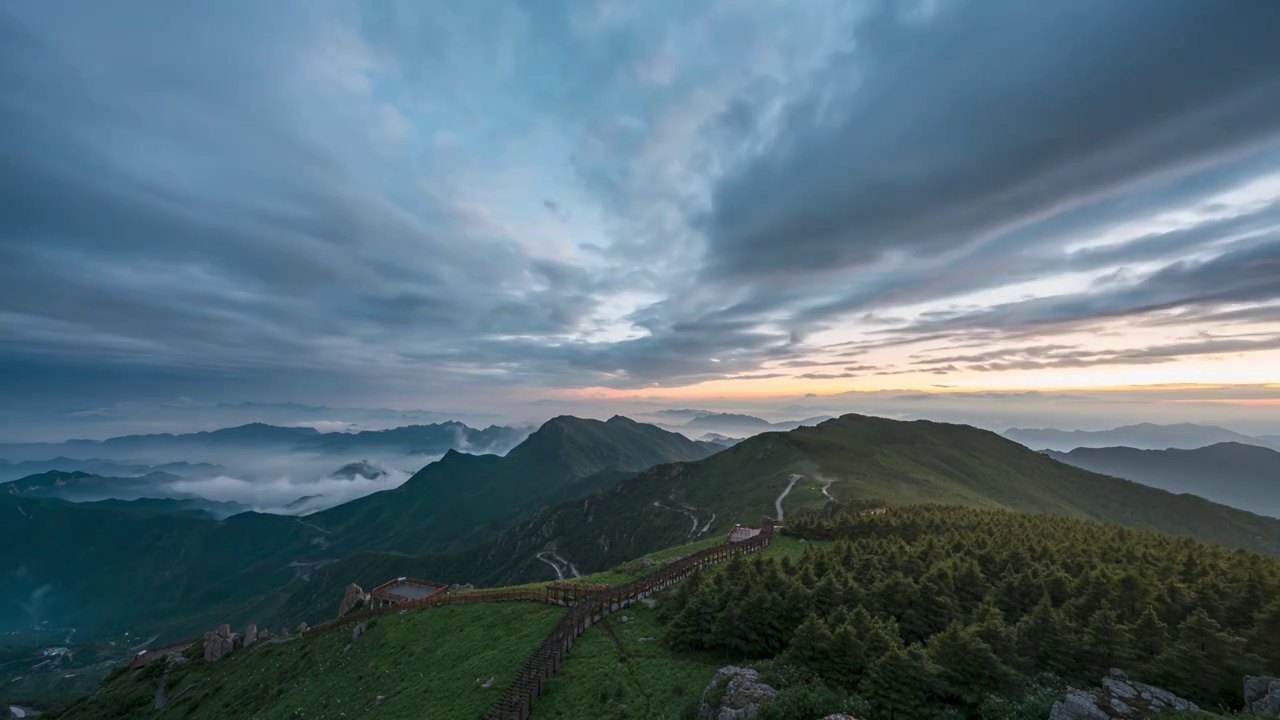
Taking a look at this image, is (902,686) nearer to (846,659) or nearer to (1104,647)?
(846,659)

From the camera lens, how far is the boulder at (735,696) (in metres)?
20.5

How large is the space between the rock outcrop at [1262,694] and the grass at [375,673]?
36015 mm

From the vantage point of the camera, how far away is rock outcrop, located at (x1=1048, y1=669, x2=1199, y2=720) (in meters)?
18.1

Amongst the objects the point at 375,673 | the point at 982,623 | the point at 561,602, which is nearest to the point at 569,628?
the point at 561,602

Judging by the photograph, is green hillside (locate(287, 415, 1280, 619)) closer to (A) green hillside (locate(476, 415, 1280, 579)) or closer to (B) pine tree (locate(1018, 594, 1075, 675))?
(A) green hillside (locate(476, 415, 1280, 579))

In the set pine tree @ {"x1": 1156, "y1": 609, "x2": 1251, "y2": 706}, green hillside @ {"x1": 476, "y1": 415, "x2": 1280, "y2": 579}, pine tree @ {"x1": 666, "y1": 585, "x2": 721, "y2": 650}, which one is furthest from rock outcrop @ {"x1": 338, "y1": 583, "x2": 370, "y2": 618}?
pine tree @ {"x1": 1156, "y1": 609, "x2": 1251, "y2": 706}

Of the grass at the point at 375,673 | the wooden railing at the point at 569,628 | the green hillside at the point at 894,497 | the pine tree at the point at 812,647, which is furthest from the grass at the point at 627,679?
the green hillside at the point at 894,497

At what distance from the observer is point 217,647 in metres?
60.7

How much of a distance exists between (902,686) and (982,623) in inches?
287

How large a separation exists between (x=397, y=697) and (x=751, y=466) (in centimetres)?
17276

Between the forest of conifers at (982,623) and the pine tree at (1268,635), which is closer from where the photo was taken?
the forest of conifers at (982,623)

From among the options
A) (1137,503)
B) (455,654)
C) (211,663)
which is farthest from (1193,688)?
(1137,503)

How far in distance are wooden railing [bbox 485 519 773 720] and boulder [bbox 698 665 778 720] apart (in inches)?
434

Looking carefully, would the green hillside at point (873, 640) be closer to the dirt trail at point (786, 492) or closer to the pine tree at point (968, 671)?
the pine tree at point (968, 671)
